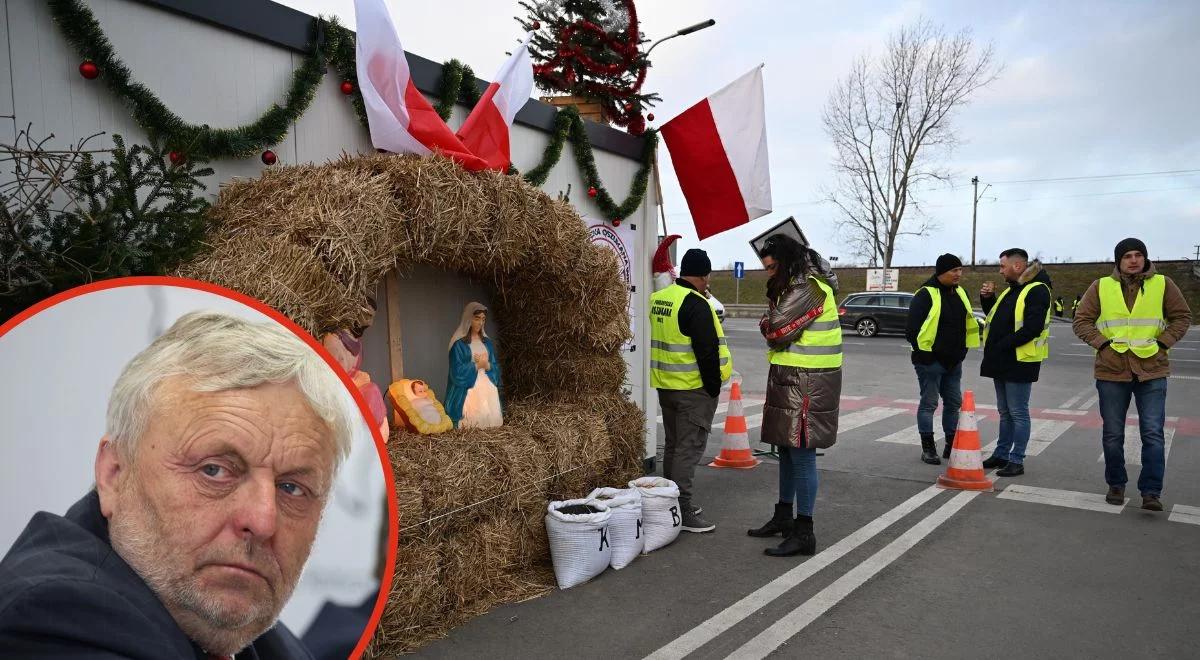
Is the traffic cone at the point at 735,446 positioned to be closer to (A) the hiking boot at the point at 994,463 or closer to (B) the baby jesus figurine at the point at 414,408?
(A) the hiking boot at the point at 994,463

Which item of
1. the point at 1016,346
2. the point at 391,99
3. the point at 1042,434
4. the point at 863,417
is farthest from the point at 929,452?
the point at 391,99

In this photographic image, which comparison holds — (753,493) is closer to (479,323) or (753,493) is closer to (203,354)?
(479,323)

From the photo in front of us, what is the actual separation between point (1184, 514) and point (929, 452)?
7.75ft

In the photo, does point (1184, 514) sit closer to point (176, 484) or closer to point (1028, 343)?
point (1028, 343)

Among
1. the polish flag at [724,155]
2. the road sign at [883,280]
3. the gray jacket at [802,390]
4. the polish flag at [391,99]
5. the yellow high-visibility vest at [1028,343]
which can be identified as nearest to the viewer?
the polish flag at [391,99]

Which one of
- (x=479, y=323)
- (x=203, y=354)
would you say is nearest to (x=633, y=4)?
(x=479, y=323)

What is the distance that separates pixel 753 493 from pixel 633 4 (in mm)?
4499

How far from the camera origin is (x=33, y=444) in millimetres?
1233

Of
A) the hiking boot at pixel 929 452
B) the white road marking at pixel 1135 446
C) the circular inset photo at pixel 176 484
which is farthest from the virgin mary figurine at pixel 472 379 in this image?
the white road marking at pixel 1135 446

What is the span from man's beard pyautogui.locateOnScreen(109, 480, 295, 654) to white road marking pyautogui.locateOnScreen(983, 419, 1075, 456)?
328 inches

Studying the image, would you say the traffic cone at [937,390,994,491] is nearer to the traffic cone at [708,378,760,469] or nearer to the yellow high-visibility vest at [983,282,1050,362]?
the yellow high-visibility vest at [983,282,1050,362]

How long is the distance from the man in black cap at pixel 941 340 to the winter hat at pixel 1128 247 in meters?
1.76

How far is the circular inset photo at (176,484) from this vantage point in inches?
47.2

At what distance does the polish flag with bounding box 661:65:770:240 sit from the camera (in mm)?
6949
